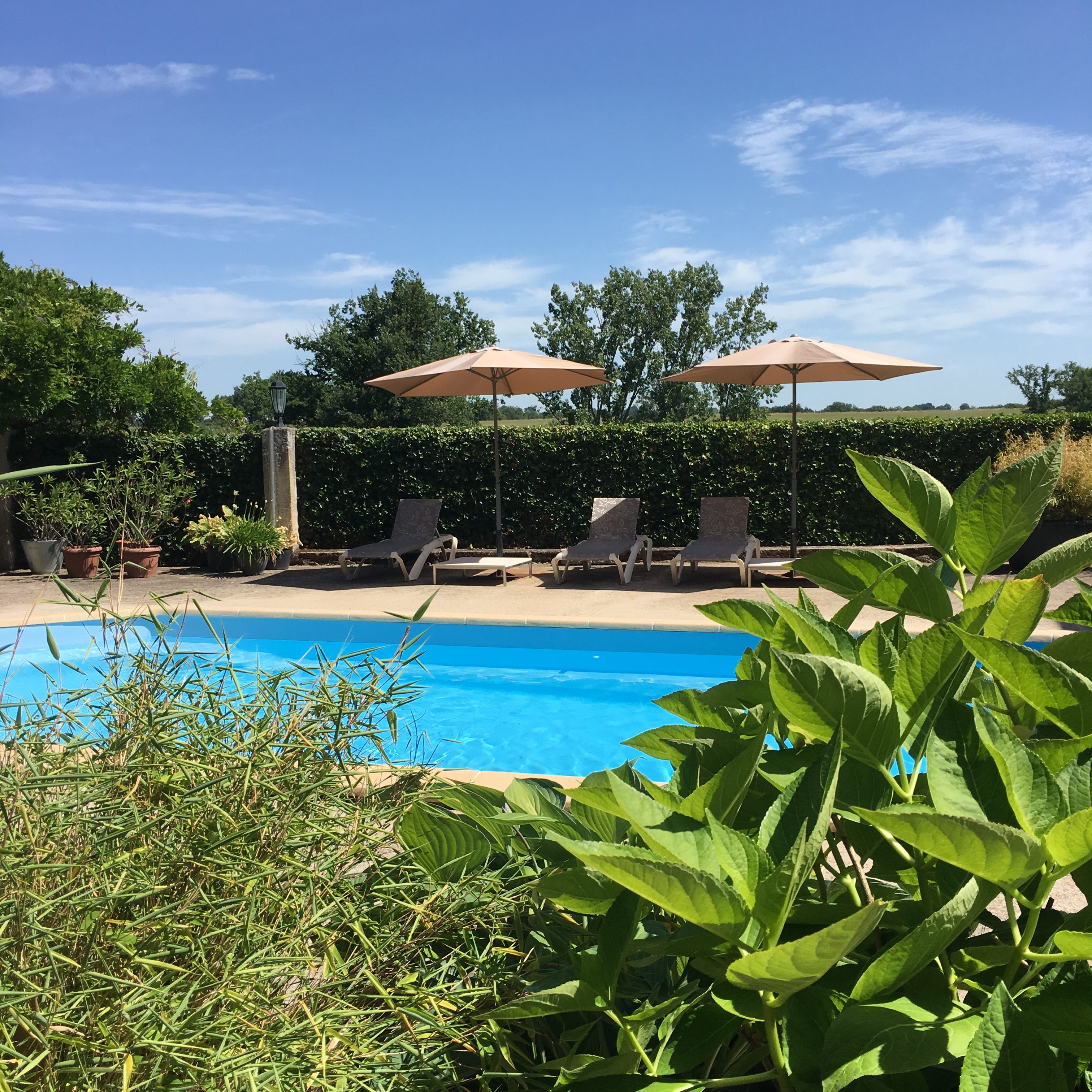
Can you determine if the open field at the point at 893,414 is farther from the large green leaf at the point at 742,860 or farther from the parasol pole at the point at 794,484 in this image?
the large green leaf at the point at 742,860

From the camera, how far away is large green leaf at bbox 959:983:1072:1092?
50 centimetres

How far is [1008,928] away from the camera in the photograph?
0.70m

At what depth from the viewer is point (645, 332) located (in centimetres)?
5094

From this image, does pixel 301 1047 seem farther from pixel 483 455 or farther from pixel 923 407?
pixel 923 407

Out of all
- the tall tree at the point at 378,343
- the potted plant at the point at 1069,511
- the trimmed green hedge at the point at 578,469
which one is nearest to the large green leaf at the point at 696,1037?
the potted plant at the point at 1069,511

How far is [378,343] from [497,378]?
121 ft

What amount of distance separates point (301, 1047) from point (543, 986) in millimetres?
227

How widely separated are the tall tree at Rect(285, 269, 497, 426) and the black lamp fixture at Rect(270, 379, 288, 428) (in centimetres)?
3046

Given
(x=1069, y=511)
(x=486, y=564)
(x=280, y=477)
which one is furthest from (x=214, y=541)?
(x=1069, y=511)

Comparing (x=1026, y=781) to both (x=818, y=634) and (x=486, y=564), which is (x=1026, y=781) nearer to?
(x=818, y=634)

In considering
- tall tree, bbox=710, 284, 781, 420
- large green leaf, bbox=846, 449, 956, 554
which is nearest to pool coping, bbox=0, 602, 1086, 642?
large green leaf, bbox=846, 449, 956, 554

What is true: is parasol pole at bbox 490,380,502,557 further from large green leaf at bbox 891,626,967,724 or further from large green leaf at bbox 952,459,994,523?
large green leaf at bbox 891,626,967,724

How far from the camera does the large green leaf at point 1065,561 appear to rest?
0.81 m

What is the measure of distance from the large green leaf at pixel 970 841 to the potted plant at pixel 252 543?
13.0m
